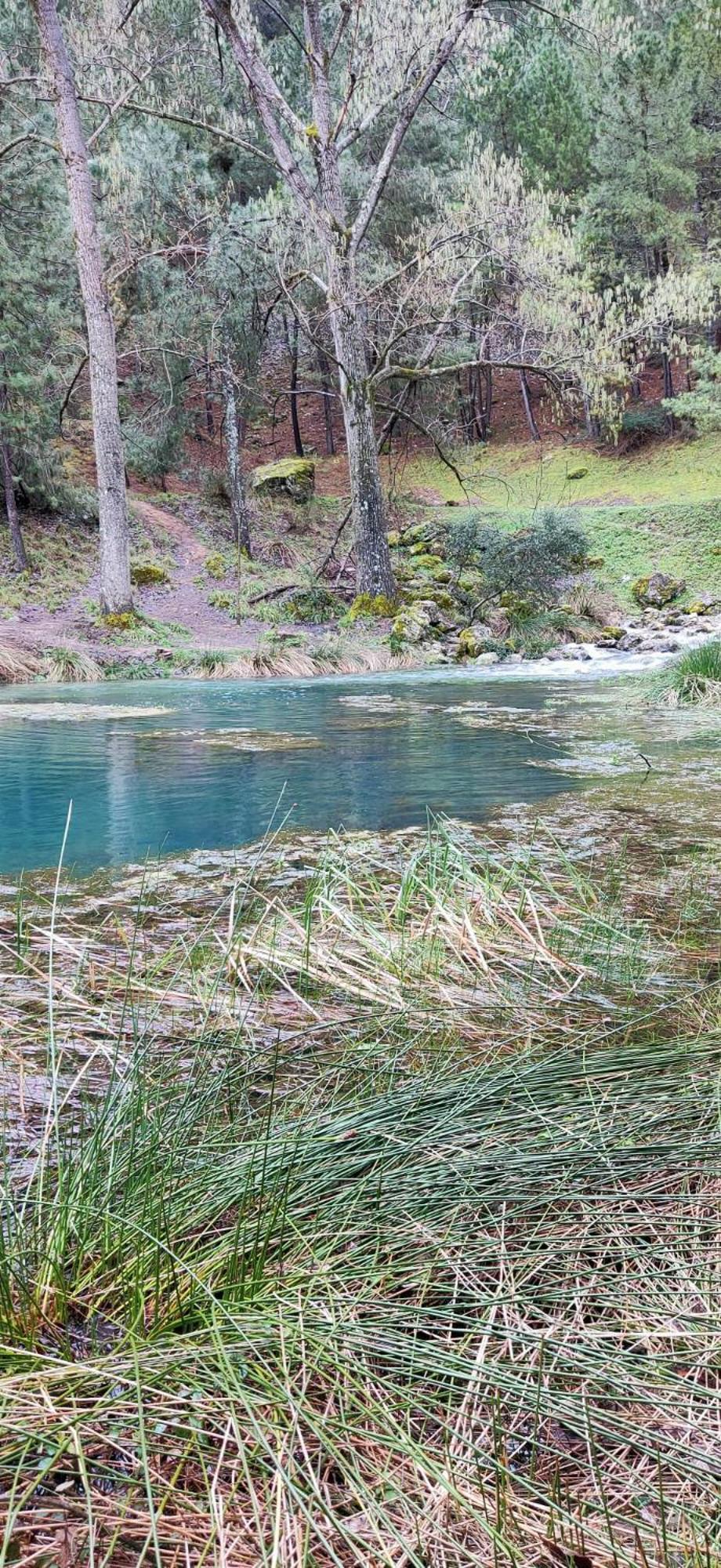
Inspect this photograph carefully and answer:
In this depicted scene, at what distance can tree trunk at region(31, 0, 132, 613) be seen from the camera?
14617mm

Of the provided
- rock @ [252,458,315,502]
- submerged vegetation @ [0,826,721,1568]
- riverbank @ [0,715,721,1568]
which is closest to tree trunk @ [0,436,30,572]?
rock @ [252,458,315,502]

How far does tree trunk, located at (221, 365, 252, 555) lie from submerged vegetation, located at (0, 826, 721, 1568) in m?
20.3

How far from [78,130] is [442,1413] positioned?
17529mm

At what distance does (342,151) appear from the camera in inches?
604

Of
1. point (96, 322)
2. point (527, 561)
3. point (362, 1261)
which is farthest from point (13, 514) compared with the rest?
point (362, 1261)

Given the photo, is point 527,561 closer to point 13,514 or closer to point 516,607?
point 516,607

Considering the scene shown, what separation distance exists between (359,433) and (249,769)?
1084 centimetres

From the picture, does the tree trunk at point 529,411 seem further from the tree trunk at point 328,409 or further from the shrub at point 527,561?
the shrub at point 527,561

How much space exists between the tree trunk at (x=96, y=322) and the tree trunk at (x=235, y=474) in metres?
6.08

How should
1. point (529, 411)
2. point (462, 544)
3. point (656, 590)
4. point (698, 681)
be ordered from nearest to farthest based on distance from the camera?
1. point (698, 681)
2. point (462, 544)
3. point (656, 590)
4. point (529, 411)

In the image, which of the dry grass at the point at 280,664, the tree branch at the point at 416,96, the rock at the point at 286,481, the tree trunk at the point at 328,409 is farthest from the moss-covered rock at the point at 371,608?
the tree trunk at the point at 328,409

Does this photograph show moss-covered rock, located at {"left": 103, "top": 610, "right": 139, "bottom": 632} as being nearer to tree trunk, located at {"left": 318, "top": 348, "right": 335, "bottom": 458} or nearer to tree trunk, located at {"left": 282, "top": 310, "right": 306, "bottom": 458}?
tree trunk, located at {"left": 282, "top": 310, "right": 306, "bottom": 458}

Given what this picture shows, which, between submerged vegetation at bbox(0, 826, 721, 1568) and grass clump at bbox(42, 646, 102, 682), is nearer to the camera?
submerged vegetation at bbox(0, 826, 721, 1568)

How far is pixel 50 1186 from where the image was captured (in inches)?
59.1
